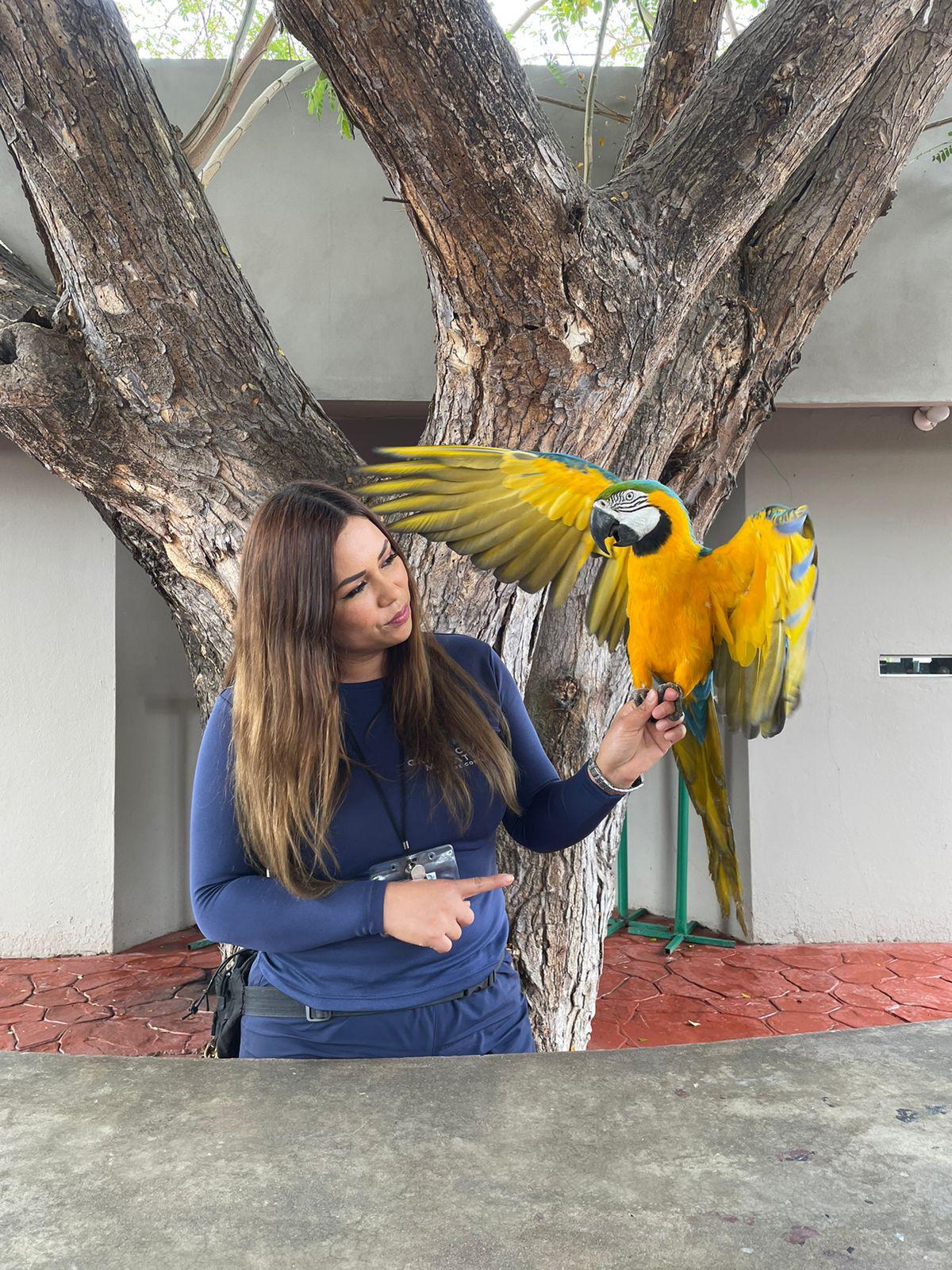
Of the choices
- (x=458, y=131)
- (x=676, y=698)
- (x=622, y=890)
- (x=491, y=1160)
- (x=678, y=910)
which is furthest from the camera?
(x=622, y=890)

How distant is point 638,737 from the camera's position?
48.0 inches

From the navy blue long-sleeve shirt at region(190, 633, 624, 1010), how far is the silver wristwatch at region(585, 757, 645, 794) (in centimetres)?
→ 1

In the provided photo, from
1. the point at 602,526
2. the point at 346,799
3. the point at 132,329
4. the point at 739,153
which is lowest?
the point at 346,799

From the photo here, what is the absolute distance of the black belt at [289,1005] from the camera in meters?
1.22

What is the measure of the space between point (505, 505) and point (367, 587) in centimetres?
23

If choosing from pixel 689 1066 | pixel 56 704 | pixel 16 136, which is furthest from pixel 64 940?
pixel 689 1066

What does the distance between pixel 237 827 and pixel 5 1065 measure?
1.31 ft

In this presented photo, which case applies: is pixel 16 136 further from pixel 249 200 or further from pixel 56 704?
pixel 56 704

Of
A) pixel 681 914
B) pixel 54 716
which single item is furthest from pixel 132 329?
pixel 681 914

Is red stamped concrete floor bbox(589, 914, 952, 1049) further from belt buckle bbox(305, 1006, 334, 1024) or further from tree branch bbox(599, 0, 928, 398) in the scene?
tree branch bbox(599, 0, 928, 398)

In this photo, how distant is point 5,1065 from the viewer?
1.16 metres

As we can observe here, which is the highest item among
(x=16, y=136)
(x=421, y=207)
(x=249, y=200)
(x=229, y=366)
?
(x=249, y=200)

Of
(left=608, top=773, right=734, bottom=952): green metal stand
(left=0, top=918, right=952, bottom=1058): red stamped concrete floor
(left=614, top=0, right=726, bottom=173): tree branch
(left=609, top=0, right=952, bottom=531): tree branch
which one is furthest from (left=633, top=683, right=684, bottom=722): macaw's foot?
(left=608, top=773, right=734, bottom=952): green metal stand

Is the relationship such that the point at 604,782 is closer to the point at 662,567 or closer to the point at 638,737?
the point at 638,737
